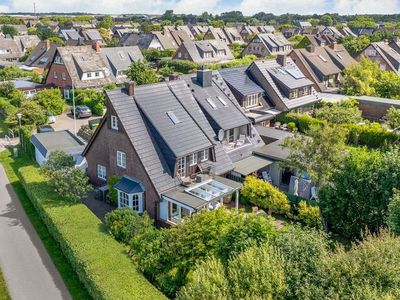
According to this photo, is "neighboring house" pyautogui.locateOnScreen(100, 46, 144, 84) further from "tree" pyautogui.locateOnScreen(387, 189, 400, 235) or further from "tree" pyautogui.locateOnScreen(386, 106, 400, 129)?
"tree" pyautogui.locateOnScreen(387, 189, 400, 235)

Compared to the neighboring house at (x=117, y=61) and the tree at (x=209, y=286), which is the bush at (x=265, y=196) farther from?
the neighboring house at (x=117, y=61)

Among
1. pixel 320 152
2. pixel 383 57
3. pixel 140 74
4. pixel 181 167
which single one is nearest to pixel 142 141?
pixel 181 167

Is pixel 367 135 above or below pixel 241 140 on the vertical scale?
below

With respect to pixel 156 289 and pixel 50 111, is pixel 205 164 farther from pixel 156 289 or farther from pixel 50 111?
pixel 50 111

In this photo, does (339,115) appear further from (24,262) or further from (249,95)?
(24,262)

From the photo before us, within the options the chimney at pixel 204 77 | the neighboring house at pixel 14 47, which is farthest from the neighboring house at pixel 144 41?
the chimney at pixel 204 77

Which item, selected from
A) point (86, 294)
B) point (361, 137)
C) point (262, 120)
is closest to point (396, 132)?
point (361, 137)
